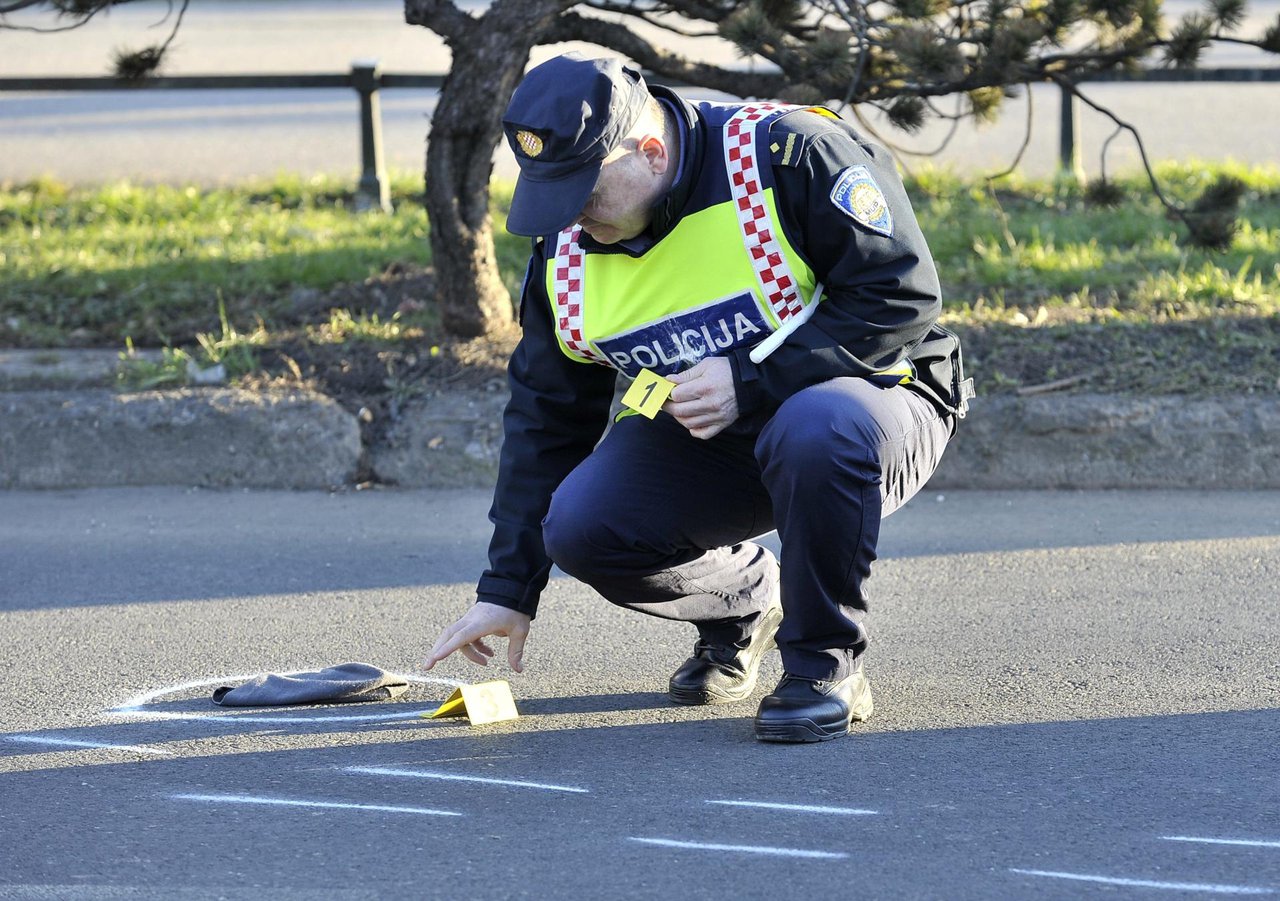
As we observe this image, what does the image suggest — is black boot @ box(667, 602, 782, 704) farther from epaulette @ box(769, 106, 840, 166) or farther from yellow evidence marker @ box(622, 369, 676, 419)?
epaulette @ box(769, 106, 840, 166)

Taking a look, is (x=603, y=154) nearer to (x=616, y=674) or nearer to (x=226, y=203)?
(x=616, y=674)

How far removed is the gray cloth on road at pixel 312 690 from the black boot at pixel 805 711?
0.85m

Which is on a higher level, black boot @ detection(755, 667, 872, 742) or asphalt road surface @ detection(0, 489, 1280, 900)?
black boot @ detection(755, 667, 872, 742)

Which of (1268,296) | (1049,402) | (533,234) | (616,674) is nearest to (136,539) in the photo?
(616,674)

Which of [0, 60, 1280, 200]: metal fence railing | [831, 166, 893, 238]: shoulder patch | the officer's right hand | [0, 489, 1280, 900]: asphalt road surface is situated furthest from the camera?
[0, 60, 1280, 200]: metal fence railing

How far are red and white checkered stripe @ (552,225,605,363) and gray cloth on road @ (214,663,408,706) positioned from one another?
0.89 metres

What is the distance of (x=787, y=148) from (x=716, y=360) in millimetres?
408

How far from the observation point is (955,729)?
3205 millimetres

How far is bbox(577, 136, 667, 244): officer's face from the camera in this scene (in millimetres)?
2904

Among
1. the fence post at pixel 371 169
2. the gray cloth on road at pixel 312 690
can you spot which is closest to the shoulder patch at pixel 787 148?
the gray cloth on road at pixel 312 690

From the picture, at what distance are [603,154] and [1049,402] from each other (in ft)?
7.98

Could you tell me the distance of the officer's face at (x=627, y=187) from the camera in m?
2.90

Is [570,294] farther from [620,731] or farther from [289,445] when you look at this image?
[289,445]

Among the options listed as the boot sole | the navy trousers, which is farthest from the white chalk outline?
the boot sole
